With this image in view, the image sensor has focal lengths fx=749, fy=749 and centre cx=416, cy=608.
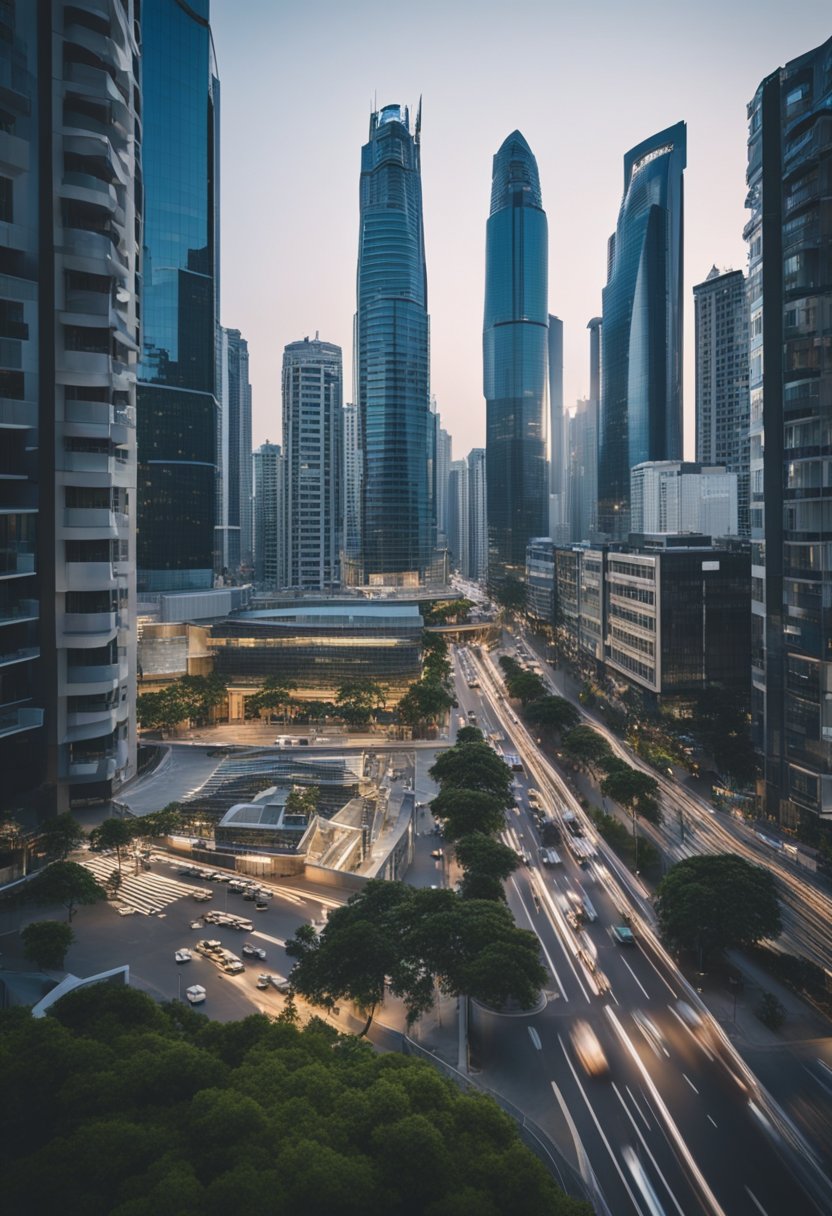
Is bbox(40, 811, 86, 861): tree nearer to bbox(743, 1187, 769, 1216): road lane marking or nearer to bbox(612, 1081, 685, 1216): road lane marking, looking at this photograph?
bbox(612, 1081, 685, 1216): road lane marking

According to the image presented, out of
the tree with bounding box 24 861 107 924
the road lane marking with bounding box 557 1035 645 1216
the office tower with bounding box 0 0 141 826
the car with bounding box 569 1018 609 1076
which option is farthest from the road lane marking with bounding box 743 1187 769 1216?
the office tower with bounding box 0 0 141 826

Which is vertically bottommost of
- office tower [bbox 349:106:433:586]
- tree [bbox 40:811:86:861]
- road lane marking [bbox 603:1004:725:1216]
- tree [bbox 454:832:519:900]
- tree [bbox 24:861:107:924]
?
road lane marking [bbox 603:1004:725:1216]

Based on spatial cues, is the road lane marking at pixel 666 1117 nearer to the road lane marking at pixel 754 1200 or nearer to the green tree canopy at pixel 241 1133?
the road lane marking at pixel 754 1200

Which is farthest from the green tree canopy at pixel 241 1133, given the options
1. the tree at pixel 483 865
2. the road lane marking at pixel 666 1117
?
the tree at pixel 483 865

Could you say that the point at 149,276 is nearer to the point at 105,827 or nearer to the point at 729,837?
the point at 105,827

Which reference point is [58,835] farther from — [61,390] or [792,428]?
[792,428]

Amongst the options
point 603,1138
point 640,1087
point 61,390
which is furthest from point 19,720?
point 640,1087
